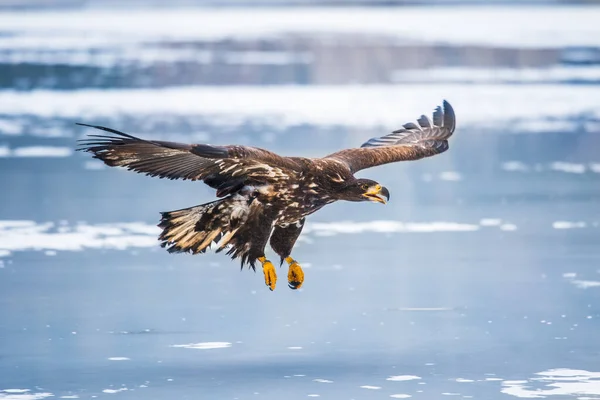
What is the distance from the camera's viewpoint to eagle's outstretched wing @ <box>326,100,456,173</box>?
8180 millimetres

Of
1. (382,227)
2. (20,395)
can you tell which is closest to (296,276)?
(20,395)

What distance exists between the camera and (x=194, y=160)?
287 inches

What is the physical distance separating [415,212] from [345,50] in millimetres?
17506

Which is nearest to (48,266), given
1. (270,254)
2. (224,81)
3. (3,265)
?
(3,265)

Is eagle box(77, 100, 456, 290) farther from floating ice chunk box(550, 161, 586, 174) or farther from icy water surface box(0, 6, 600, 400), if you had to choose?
floating ice chunk box(550, 161, 586, 174)

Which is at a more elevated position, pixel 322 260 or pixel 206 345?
pixel 322 260

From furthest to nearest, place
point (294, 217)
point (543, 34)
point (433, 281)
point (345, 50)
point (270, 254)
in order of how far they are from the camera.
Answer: point (543, 34) < point (345, 50) < point (270, 254) < point (433, 281) < point (294, 217)

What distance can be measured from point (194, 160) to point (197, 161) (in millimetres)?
21

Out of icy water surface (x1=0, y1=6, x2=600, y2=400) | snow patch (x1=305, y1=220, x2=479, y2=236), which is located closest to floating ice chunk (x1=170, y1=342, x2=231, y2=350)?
icy water surface (x1=0, y1=6, x2=600, y2=400)

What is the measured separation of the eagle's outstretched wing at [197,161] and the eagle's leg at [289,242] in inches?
21.7

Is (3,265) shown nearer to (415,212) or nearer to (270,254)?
(270,254)

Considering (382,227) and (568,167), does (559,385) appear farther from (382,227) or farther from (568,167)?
(568,167)

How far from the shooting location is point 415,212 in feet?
37.1

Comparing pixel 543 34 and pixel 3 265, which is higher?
pixel 543 34
